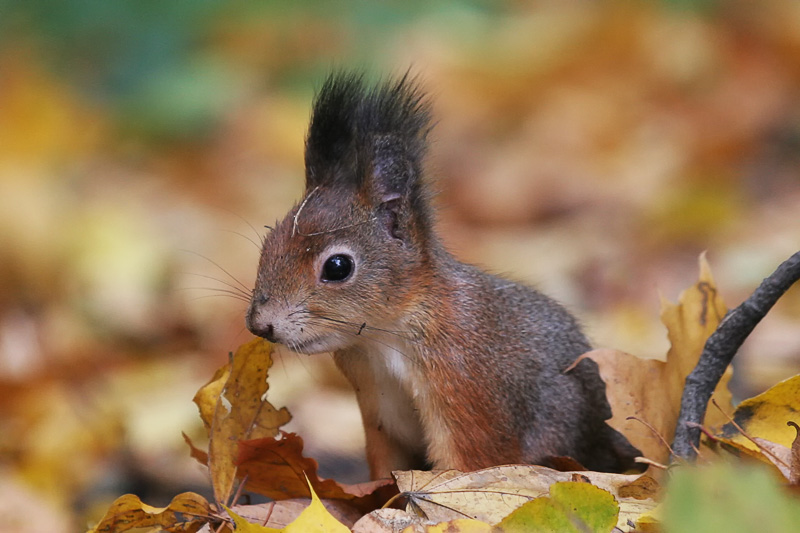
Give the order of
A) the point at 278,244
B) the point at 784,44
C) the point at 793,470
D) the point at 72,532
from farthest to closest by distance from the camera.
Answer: the point at 784,44
the point at 72,532
the point at 278,244
the point at 793,470

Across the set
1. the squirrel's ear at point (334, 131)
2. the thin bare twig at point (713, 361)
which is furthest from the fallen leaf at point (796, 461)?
the squirrel's ear at point (334, 131)

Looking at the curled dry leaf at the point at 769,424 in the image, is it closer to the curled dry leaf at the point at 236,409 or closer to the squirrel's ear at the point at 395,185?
Result: the squirrel's ear at the point at 395,185

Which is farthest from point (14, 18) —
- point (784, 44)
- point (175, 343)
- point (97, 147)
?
point (784, 44)

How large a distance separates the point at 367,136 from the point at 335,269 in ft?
1.13

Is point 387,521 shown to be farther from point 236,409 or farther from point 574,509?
point 236,409

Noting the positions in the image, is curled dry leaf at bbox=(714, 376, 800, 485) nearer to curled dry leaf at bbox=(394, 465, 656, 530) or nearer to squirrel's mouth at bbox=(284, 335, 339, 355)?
curled dry leaf at bbox=(394, 465, 656, 530)

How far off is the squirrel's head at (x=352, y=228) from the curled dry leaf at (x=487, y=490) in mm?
450

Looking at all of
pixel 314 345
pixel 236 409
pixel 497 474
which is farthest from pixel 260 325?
pixel 497 474

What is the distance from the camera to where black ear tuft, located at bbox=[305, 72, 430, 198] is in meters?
2.46

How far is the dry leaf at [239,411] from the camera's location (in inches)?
91.7

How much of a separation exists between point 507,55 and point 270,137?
6.91ft

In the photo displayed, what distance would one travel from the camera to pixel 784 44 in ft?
24.8

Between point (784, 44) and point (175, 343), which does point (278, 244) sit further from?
point (784, 44)

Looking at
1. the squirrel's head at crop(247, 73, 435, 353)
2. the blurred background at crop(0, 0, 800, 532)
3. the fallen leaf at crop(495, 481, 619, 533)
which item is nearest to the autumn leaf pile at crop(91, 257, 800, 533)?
the fallen leaf at crop(495, 481, 619, 533)
